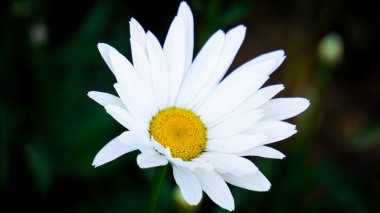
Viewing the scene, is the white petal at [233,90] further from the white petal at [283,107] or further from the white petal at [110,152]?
the white petal at [110,152]

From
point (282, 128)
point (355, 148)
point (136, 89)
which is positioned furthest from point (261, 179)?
point (355, 148)

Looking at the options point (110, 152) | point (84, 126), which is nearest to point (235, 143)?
point (110, 152)

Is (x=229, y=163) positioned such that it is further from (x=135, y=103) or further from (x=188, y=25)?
(x=188, y=25)

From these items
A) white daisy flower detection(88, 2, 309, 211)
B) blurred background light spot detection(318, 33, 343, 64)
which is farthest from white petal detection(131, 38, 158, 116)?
blurred background light spot detection(318, 33, 343, 64)

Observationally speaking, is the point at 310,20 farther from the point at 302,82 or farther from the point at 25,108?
the point at 25,108

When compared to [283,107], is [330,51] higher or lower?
higher
